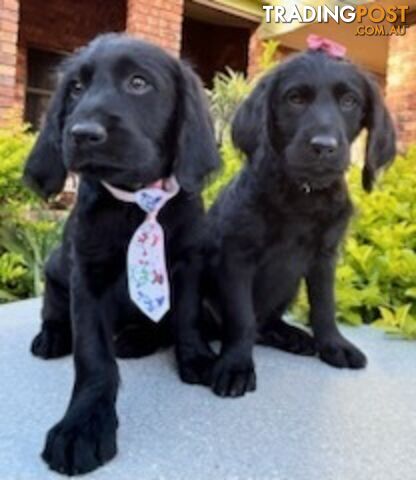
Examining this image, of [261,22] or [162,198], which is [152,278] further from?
[261,22]

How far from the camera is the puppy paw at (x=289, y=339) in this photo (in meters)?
2.30

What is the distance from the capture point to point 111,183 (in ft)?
5.38

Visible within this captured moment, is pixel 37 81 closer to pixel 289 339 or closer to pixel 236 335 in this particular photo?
pixel 289 339

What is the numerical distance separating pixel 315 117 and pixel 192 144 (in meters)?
0.43

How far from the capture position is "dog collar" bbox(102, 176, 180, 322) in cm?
167

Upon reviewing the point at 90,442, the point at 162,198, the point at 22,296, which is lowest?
the point at 22,296

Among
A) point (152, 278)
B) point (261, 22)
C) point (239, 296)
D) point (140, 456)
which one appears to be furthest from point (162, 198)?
point (261, 22)

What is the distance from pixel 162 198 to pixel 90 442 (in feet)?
2.03

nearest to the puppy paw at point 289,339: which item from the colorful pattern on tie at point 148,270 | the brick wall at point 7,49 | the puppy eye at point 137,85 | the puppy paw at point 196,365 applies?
Result: the puppy paw at point 196,365

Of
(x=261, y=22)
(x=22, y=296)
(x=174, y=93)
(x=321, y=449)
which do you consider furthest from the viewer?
(x=261, y=22)

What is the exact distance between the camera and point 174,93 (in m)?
1.69

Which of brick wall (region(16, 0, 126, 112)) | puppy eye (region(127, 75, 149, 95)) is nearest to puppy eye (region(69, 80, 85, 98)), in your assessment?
puppy eye (region(127, 75, 149, 95))

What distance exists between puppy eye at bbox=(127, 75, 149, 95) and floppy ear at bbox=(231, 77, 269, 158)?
0.52 metres

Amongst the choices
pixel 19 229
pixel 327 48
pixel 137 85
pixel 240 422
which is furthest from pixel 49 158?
pixel 19 229
